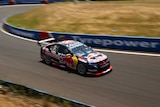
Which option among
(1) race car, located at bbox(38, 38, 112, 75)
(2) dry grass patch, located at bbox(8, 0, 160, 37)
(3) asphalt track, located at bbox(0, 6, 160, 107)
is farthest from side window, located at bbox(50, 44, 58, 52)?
(2) dry grass patch, located at bbox(8, 0, 160, 37)

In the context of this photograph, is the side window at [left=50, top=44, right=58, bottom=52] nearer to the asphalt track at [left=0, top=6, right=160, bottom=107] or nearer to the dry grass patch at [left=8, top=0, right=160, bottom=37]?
the asphalt track at [left=0, top=6, right=160, bottom=107]

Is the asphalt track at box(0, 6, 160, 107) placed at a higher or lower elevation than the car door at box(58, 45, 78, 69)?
lower

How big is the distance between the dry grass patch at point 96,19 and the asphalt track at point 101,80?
7.22 metres

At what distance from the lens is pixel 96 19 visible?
103 ft

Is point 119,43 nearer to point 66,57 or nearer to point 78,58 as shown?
point 66,57

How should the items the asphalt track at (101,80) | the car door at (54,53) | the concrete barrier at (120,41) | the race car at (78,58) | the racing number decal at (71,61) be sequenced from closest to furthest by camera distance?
the asphalt track at (101,80), the race car at (78,58), the racing number decal at (71,61), the car door at (54,53), the concrete barrier at (120,41)

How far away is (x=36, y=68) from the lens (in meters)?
18.5

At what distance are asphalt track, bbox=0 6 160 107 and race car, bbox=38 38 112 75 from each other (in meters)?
0.40

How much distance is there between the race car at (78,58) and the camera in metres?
16.2

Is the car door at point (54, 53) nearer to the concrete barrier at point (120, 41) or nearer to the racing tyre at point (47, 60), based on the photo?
the racing tyre at point (47, 60)

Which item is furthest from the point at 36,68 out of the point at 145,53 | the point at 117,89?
the point at 145,53

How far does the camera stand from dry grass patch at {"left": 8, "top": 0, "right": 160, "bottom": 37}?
27.2m

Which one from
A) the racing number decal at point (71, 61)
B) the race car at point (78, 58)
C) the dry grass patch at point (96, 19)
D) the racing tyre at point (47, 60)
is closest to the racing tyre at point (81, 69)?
the race car at point (78, 58)

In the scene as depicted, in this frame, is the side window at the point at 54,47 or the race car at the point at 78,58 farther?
the side window at the point at 54,47
